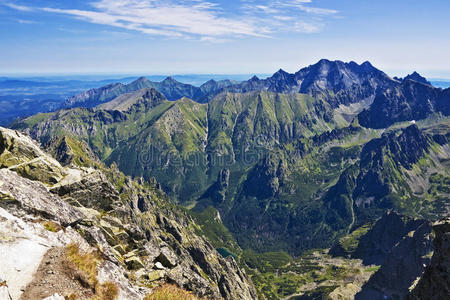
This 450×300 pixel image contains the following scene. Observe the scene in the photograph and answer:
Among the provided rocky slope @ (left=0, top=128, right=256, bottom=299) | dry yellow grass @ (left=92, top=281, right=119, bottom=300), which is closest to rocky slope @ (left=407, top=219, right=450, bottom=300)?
rocky slope @ (left=0, top=128, right=256, bottom=299)

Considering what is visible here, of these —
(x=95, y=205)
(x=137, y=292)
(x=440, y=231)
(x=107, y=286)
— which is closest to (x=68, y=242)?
(x=107, y=286)

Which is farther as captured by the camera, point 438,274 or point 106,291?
point 438,274

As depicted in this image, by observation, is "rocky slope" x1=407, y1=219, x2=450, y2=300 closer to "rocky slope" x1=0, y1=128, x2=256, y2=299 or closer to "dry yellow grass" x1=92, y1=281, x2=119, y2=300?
"rocky slope" x1=0, y1=128, x2=256, y2=299

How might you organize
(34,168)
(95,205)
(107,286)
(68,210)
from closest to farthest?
(107,286) < (68,210) < (34,168) < (95,205)

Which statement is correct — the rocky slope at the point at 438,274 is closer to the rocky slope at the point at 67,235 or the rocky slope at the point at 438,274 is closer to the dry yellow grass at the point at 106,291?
the rocky slope at the point at 67,235

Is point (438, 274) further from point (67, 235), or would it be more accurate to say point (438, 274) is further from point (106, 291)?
point (67, 235)

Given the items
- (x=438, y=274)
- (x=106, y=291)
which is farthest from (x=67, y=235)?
(x=438, y=274)

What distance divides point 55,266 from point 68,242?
4.18 metres

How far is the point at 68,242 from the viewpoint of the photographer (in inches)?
979

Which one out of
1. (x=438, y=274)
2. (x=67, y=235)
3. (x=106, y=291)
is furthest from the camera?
(x=438, y=274)

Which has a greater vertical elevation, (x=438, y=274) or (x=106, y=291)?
(x=106, y=291)

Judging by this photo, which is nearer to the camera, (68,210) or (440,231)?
(68,210)

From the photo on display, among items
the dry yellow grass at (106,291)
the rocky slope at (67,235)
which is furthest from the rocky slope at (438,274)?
the dry yellow grass at (106,291)

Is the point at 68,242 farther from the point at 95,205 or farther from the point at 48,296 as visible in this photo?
the point at 95,205
